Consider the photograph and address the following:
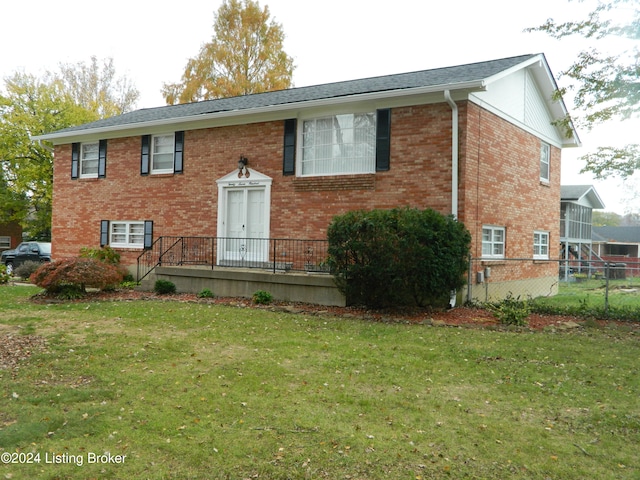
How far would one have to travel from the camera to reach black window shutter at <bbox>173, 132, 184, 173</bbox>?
1525 centimetres

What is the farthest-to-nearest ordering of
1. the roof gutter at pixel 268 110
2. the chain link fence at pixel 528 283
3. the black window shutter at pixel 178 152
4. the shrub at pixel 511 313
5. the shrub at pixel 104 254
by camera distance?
the shrub at pixel 104 254, the black window shutter at pixel 178 152, the chain link fence at pixel 528 283, the roof gutter at pixel 268 110, the shrub at pixel 511 313

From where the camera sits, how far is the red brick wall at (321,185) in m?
11.5

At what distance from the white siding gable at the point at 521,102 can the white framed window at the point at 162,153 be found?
30.0ft

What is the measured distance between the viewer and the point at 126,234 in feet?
53.5

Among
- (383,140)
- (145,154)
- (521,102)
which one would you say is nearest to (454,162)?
(383,140)

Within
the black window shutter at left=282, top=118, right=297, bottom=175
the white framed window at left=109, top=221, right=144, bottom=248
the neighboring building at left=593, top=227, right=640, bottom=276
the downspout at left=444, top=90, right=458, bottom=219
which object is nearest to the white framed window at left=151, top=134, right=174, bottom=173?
the white framed window at left=109, top=221, right=144, bottom=248

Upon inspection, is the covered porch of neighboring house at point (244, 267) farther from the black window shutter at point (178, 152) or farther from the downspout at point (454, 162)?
the downspout at point (454, 162)

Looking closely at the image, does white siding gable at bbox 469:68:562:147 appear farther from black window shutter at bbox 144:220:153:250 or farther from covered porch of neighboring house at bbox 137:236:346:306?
black window shutter at bbox 144:220:153:250

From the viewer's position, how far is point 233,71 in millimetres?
29922

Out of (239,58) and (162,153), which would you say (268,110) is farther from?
(239,58)

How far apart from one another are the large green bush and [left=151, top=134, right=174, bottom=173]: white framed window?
7.55m

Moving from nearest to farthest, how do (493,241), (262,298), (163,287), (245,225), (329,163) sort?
(262,298)
(493,241)
(329,163)
(163,287)
(245,225)

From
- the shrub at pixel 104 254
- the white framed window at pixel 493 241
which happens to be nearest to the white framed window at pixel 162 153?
the shrub at pixel 104 254

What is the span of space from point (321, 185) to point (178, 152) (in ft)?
16.9
